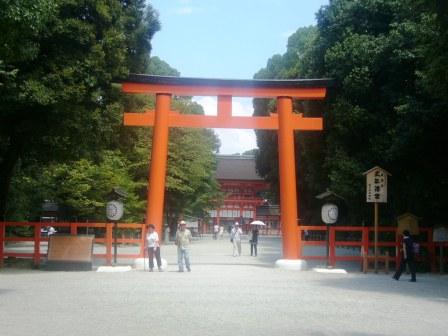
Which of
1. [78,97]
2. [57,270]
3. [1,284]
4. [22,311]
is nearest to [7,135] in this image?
[78,97]

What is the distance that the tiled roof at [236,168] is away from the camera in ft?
252

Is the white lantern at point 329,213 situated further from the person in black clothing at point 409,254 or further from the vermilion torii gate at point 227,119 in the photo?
the person in black clothing at point 409,254

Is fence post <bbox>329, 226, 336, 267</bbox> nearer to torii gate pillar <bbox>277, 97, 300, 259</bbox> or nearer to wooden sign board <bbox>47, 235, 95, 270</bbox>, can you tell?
torii gate pillar <bbox>277, 97, 300, 259</bbox>

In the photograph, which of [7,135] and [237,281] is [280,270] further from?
[7,135]

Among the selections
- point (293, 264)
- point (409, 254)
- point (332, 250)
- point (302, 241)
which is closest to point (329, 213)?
point (332, 250)

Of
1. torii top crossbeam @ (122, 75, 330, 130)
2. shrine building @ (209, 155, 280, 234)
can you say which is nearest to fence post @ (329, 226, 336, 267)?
torii top crossbeam @ (122, 75, 330, 130)

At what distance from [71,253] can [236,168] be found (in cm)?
6060

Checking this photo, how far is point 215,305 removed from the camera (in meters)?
11.2

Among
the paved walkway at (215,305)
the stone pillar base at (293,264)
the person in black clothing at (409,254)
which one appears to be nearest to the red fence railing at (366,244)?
the stone pillar base at (293,264)

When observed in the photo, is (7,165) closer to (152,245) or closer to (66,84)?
(66,84)

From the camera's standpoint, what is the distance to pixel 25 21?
42.3 feet

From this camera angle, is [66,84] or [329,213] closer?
[66,84]

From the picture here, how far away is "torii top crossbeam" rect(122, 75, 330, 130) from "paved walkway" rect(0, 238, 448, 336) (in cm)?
586

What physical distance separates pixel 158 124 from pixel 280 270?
6409mm
